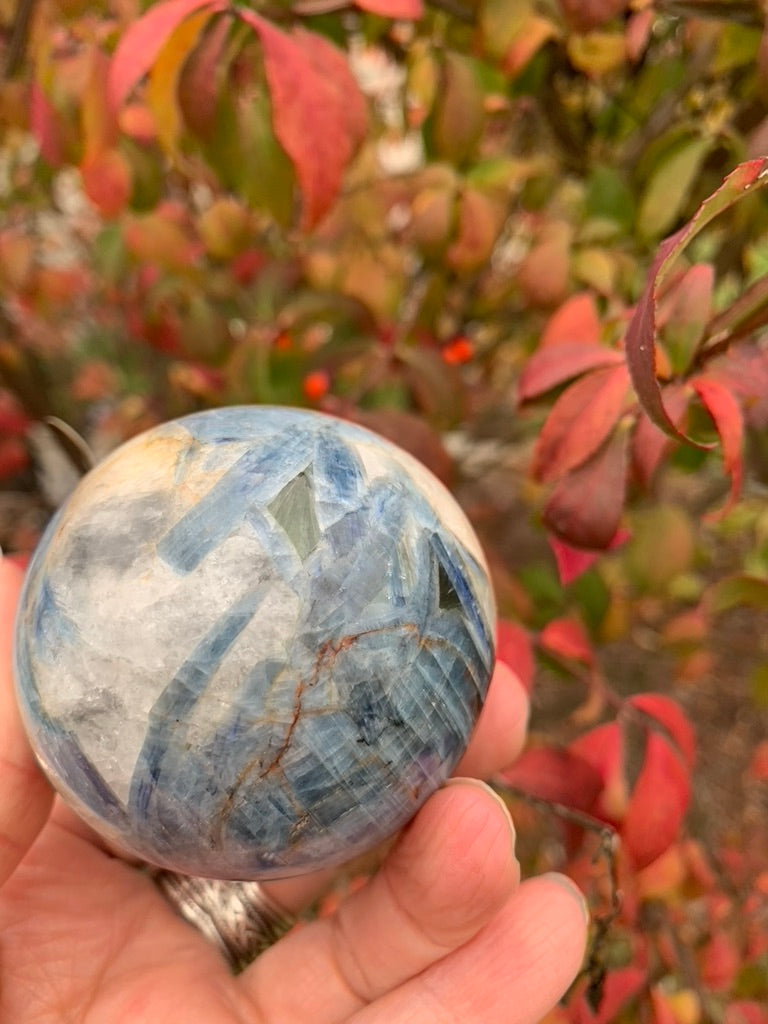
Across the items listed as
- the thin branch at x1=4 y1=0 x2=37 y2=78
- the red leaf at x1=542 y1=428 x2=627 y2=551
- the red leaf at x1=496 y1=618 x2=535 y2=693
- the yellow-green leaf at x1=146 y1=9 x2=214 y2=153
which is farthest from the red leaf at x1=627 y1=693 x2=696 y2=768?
the thin branch at x1=4 y1=0 x2=37 y2=78

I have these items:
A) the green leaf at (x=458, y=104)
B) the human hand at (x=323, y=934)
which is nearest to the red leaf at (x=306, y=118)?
the green leaf at (x=458, y=104)

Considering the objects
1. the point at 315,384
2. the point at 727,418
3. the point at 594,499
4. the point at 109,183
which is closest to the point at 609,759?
the point at 594,499

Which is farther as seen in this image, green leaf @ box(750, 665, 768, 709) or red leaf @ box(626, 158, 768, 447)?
green leaf @ box(750, 665, 768, 709)

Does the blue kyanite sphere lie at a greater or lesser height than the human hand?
greater

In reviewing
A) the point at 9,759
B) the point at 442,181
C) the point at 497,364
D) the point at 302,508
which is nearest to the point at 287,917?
the point at 9,759

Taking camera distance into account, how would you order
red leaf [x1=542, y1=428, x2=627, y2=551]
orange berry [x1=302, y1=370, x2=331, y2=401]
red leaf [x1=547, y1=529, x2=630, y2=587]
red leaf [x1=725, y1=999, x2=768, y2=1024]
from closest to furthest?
red leaf [x1=542, y1=428, x2=627, y2=551]
red leaf [x1=547, y1=529, x2=630, y2=587]
red leaf [x1=725, y1=999, x2=768, y2=1024]
orange berry [x1=302, y1=370, x2=331, y2=401]

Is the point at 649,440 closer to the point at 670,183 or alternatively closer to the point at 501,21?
the point at 670,183

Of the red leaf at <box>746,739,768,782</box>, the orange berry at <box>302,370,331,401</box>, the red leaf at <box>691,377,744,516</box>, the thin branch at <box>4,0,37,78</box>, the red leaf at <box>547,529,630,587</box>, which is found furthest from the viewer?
the red leaf at <box>746,739,768,782</box>

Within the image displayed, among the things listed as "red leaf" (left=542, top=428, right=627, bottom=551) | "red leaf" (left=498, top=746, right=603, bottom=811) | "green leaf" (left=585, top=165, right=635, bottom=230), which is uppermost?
"green leaf" (left=585, top=165, right=635, bottom=230)

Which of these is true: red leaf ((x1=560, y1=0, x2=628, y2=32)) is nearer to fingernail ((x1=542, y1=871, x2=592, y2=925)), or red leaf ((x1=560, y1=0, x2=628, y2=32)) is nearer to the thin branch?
the thin branch
